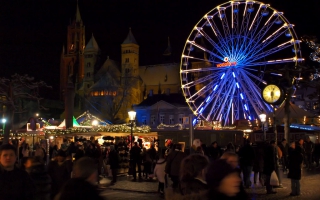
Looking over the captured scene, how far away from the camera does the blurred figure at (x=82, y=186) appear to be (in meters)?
4.03

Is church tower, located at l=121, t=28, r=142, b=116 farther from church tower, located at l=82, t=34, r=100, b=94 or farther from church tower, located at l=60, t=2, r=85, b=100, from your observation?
church tower, located at l=60, t=2, r=85, b=100

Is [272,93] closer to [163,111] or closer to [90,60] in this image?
[163,111]

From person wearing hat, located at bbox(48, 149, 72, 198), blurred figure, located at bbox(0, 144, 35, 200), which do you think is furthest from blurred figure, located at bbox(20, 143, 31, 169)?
blurred figure, located at bbox(0, 144, 35, 200)

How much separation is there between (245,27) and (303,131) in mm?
11165

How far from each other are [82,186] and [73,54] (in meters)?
115

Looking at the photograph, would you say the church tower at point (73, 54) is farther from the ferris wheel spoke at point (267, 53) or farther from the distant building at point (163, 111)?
the ferris wheel spoke at point (267, 53)

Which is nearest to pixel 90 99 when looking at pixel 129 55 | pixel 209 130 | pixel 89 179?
pixel 129 55

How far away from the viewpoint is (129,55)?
10250 centimetres

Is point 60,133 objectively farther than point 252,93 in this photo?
No

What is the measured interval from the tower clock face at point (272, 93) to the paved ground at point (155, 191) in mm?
4052

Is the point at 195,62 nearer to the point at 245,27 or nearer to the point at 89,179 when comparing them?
the point at 245,27

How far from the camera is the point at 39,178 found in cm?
755

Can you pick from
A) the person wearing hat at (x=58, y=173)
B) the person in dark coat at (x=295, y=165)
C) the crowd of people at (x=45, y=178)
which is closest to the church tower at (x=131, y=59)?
the person in dark coat at (x=295, y=165)

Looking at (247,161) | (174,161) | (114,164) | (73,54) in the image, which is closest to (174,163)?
(174,161)
